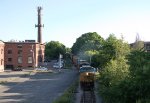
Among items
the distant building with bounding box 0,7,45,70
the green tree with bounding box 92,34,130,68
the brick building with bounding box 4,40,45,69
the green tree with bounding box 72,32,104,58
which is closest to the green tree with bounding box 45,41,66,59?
the green tree with bounding box 72,32,104,58

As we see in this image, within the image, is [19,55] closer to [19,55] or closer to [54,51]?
[19,55]

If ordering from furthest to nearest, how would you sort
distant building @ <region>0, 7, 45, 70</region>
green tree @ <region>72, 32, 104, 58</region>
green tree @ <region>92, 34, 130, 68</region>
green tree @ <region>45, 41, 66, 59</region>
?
green tree @ <region>45, 41, 66, 59</region>
green tree @ <region>72, 32, 104, 58</region>
distant building @ <region>0, 7, 45, 70</region>
green tree @ <region>92, 34, 130, 68</region>

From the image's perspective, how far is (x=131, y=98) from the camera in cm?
1672

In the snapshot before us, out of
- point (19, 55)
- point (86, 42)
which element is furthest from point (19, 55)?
point (86, 42)

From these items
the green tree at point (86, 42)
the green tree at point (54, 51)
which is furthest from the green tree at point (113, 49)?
the green tree at point (54, 51)

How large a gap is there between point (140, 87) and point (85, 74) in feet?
98.7

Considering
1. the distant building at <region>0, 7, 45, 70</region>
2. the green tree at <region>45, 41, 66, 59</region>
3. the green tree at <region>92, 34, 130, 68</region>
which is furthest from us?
the green tree at <region>45, 41, 66, 59</region>

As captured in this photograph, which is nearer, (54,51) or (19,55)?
(19,55)

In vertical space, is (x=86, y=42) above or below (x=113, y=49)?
above

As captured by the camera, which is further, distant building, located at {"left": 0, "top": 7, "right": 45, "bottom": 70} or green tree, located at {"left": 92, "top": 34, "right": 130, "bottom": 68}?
distant building, located at {"left": 0, "top": 7, "right": 45, "bottom": 70}

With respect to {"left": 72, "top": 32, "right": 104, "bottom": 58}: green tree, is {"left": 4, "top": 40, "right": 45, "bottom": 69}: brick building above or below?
below

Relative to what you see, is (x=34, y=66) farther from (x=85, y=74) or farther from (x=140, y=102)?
(x=140, y=102)

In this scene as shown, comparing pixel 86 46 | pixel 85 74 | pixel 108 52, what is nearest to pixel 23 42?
pixel 86 46

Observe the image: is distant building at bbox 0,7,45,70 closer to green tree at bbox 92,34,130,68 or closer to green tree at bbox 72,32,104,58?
green tree at bbox 72,32,104,58
